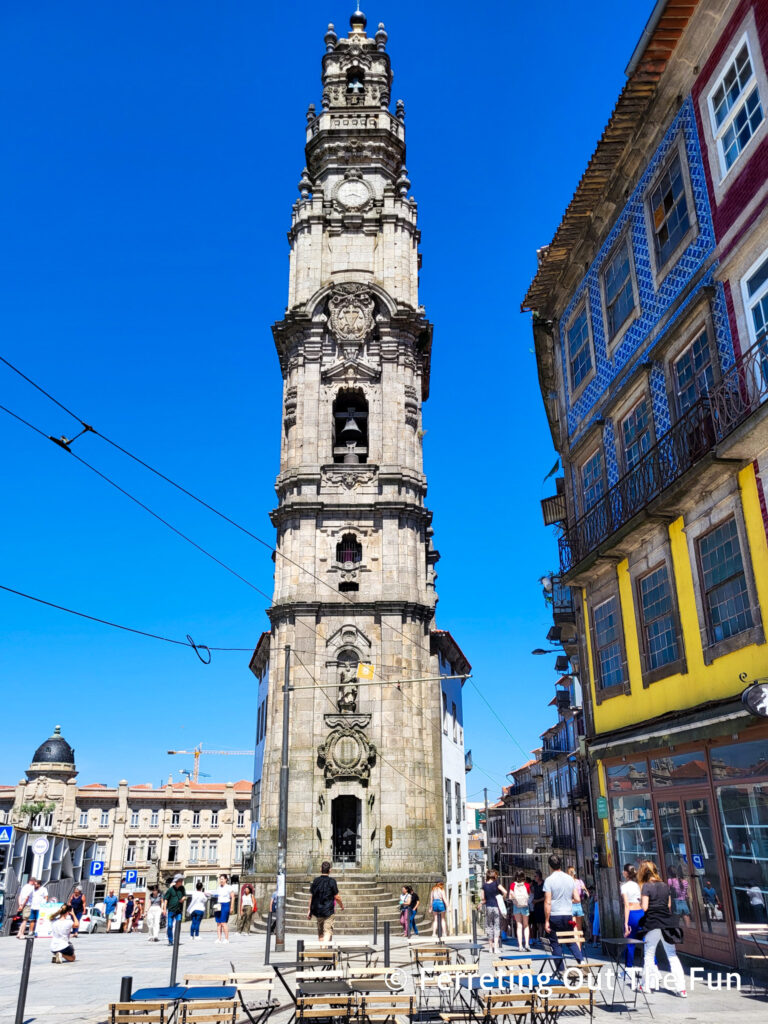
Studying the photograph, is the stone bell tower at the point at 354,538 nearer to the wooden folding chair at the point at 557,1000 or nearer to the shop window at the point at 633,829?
the shop window at the point at 633,829

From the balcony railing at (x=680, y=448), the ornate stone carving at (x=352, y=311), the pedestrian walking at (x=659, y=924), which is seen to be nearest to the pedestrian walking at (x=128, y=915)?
the balcony railing at (x=680, y=448)

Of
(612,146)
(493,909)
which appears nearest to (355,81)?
(612,146)

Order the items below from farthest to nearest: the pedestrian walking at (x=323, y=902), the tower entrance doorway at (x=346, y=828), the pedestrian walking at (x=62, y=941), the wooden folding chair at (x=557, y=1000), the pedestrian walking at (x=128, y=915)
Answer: the pedestrian walking at (x=128, y=915)
the tower entrance doorway at (x=346, y=828)
the pedestrian walking at (x=62, y=941)
the pedestrian walking at (x=323, y=902)
the wooden folding chair at (x=557, y=1000)

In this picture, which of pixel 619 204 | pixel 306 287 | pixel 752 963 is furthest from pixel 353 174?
pixel 752 963

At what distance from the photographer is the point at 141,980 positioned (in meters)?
13.2

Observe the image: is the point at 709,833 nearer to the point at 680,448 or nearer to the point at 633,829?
the point at 633,829

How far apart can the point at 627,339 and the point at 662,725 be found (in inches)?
288

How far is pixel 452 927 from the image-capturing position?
33438 millimetres

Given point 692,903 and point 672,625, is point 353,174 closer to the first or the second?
point 672,625

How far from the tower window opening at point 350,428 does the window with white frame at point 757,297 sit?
22.5 metres

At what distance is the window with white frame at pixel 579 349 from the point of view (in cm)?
1825

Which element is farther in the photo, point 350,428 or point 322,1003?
point 350,428

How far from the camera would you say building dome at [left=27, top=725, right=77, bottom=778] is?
75062mm

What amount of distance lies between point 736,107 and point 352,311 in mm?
24460
